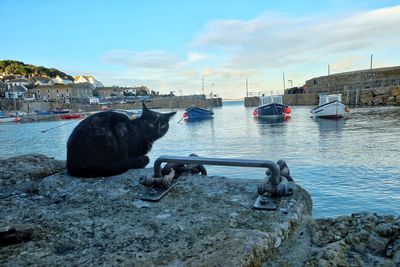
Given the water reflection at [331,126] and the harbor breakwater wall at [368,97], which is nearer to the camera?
the water reflection at [331,126]

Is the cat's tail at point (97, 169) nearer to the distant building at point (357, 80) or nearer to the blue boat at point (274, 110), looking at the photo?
the blue boat at point (274, 110)

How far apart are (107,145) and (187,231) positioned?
2.03 m

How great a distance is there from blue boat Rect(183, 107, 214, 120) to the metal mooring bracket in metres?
44.3

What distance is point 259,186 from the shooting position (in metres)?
2.73

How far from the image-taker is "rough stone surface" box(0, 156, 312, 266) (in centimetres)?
202

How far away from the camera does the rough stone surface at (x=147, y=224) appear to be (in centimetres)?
202

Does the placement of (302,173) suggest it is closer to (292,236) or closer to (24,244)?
(292,236)

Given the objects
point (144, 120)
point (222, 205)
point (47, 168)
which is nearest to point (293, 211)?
point (222, 205)

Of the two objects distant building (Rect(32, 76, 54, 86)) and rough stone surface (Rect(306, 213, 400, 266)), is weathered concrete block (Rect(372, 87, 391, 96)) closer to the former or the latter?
rough stone surface (Rect(306, 213, 400, 266))

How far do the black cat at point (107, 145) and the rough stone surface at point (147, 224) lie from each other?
0.36 metres

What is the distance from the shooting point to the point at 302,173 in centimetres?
1000

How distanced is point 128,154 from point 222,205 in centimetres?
197

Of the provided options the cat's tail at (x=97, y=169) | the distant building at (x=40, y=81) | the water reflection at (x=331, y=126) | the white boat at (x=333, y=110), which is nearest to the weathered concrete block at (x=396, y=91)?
the white boat at (x=333, y=110)

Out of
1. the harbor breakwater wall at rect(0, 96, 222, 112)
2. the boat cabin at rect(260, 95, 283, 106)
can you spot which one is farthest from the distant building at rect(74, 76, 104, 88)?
the boat cabin at rect(260, 95, 283, 106)
